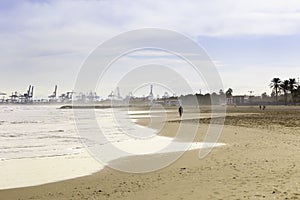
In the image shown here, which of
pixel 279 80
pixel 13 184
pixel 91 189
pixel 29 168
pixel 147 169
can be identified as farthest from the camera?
pixel 279 80

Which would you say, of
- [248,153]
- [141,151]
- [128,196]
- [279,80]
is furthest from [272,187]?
[279,80]

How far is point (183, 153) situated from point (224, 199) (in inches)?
346

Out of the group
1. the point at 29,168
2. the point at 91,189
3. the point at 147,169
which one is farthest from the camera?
the point at 29,168

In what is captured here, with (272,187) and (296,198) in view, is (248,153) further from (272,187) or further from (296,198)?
(296,198)

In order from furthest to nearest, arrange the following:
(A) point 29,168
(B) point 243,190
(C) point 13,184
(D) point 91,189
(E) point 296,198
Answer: (A) point 29,168 → (C) point 13,184 → (D) point 91,189 → (B) point 243,190 → (E) point 296,198

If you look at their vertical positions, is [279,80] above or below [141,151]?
above

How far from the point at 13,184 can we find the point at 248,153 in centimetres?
848

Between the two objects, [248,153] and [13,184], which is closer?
[13,184]

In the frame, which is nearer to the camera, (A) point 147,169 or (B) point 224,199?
(B) point 224,199

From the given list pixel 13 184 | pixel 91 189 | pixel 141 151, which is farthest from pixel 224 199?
pixel 141 151

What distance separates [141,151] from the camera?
17359mm

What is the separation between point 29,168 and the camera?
1297 centimetres

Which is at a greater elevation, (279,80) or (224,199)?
(279,80)

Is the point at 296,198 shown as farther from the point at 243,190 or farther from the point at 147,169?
the point at 147,169
